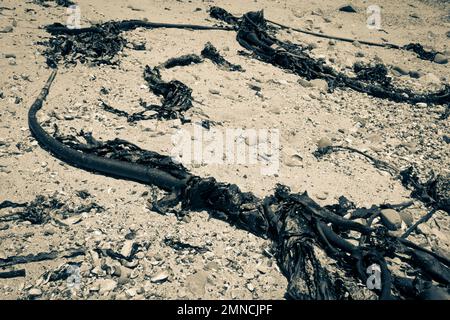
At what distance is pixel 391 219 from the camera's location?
3.34m

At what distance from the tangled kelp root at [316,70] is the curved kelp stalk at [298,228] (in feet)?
8.58

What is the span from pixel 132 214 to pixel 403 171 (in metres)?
2.78

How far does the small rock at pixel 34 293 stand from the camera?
8.02 ft

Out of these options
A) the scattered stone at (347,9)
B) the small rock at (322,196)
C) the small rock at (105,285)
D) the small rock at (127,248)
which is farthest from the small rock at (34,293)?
the scattered stone at (347,9)

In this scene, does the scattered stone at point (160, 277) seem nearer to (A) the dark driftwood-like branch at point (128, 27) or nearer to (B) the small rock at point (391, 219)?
(B) the small rock at point (391, 219)

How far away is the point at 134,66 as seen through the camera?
5137 millimetres

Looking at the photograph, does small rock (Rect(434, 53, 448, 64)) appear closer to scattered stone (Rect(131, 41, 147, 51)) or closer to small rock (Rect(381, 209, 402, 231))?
small rock (Rect(381, 209, 402, 231))

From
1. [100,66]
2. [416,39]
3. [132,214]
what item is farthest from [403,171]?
[416,39]

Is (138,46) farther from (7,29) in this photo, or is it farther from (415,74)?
(415,74)

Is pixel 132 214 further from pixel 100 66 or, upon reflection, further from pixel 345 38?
pixel 345 38

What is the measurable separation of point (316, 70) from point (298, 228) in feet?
10.6
